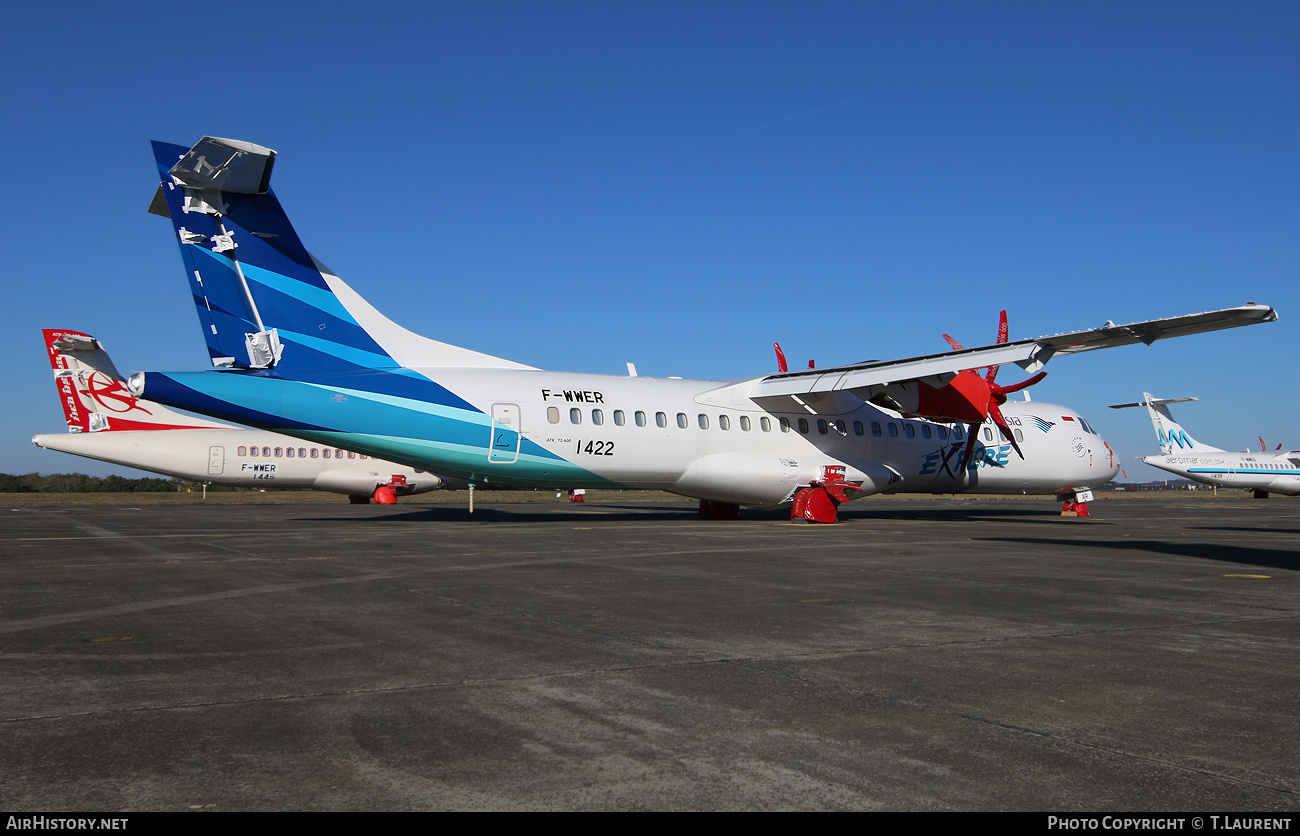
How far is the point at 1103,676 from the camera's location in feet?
17.1

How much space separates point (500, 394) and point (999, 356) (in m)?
11.1

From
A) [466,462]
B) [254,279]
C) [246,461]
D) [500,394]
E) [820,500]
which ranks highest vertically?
[254,279]

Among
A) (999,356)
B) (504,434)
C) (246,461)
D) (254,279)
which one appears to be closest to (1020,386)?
(999,356)

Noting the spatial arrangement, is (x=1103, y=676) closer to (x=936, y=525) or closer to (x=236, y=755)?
(x=236, y=755)

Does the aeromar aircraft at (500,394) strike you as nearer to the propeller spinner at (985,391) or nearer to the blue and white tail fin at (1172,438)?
the propeller spinner at (985,391)

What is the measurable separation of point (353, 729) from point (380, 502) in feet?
121

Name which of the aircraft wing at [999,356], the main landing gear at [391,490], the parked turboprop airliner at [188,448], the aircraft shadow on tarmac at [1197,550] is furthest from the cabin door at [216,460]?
the aircraft shadow on tarmac at [1197,550]

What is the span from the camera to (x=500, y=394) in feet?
63.8

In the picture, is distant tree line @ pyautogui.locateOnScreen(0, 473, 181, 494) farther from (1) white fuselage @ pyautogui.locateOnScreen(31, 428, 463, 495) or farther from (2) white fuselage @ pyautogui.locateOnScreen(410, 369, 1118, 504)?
(2) white fuselage @ pyautogui.locateOnScreen(410, 369, 1118, 504)

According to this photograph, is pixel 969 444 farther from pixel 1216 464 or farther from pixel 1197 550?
pixel 1216 464

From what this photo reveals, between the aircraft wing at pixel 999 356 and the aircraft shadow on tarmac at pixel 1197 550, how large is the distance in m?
4.31

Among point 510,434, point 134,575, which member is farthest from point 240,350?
point 134,575

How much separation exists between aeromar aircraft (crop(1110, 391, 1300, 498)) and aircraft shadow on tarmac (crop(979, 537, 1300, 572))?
41967mm

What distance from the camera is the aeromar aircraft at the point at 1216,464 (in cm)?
5294
